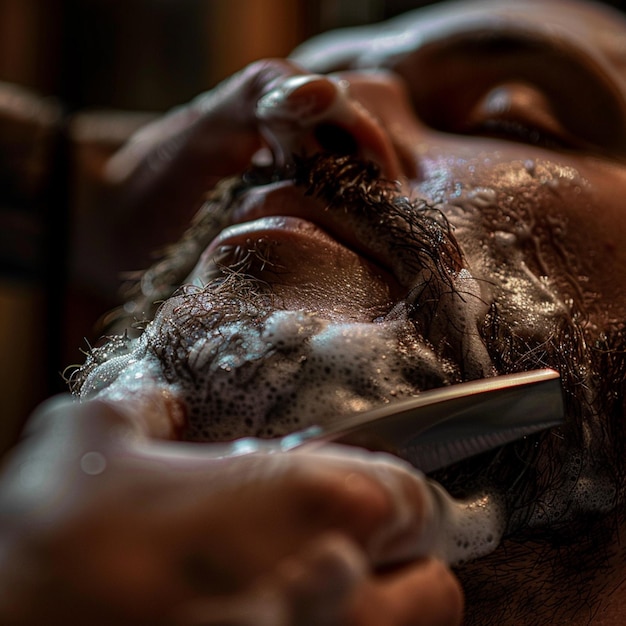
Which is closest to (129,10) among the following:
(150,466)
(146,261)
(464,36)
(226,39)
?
(226,39)

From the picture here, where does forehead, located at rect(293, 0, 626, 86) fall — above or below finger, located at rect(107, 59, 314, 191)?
above

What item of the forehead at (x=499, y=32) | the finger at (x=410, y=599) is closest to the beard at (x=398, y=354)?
the finger at (x=410, y=599)

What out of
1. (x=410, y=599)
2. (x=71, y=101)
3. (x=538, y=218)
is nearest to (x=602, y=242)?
(x=538, y=218)

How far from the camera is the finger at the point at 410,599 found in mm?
351

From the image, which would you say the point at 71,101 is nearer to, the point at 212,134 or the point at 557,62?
the point at 212,134

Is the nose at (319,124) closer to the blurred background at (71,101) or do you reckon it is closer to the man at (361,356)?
the man at (361,356)

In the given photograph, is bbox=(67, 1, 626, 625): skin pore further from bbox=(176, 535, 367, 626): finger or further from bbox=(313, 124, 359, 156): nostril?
bbox=(176, 535, 367, 626): finger

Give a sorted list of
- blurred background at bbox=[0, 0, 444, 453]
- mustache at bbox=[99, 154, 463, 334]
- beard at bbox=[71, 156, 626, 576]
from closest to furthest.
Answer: beard at bbox=[71, 156, 626, 576] → mustache at bbox=[99, 154, 463, 334] → blurred background at bbox=[0, 0, 444, 453]

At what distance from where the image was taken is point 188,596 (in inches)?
13.1

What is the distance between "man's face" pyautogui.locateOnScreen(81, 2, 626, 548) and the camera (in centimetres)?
49

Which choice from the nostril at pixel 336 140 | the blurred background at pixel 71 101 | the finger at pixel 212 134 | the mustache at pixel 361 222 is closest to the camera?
the mustache at pixel 361 222

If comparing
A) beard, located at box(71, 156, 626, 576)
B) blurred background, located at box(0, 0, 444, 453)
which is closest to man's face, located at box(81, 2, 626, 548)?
beard, located at box(71, 156, 626, 576)

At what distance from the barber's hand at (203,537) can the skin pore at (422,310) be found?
101 millimetres

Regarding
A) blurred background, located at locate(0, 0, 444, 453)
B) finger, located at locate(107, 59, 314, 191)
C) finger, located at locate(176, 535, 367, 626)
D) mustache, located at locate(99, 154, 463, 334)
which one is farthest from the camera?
blurred background, located at locate(0, 0, 444, 453)
